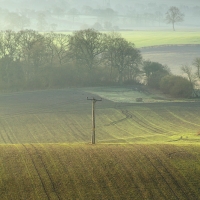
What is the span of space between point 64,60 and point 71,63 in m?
1.61

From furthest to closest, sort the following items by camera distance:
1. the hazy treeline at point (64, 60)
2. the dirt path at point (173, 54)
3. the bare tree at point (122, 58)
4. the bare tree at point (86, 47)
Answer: the dirt path at point (173, 54) < the bare tree at point (122, 58) < the bare tree at point (86, 47) < the hazy treeline at point (64, 60)

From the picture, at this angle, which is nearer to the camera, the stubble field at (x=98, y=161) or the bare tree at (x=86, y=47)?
the stubble field at (x=98, y=161)

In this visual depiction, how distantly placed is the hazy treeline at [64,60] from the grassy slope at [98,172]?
3463 centimetres

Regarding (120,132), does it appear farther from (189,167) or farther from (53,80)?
(53,80)

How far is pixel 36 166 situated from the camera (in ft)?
82.7

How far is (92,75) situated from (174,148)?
3815 cm

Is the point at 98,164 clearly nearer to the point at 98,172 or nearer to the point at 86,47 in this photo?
the point at 98,172

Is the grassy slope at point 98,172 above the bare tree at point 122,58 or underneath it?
underneath

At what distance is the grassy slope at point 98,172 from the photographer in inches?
906

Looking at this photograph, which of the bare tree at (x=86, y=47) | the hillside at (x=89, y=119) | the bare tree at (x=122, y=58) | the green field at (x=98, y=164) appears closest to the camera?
the green field at (x=98, y=164)

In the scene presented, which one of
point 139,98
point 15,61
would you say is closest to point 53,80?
point 15,61

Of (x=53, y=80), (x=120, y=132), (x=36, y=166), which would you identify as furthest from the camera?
(x=53, y=80)

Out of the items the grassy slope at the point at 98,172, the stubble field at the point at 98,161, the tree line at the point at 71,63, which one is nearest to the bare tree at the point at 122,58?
the tree line at the point at 71,63

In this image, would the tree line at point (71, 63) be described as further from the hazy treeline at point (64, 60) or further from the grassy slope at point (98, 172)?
the grassy slope at point (98, 172)
